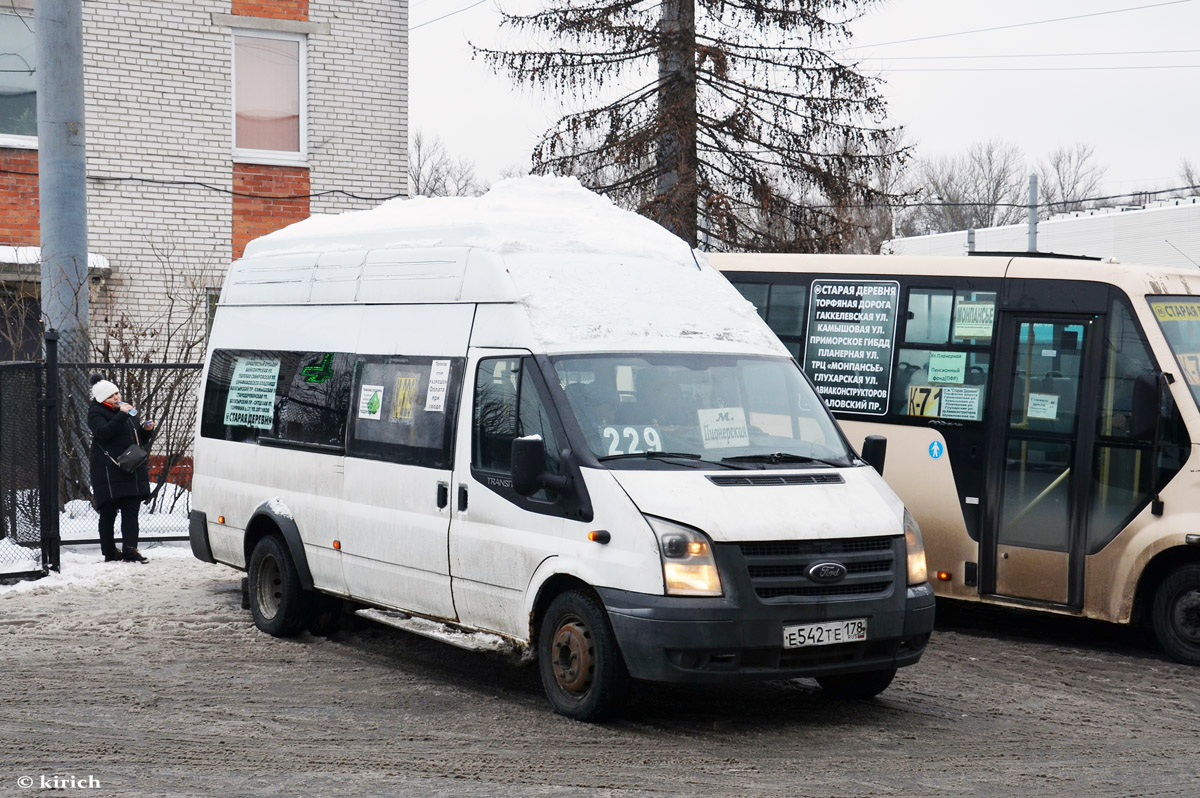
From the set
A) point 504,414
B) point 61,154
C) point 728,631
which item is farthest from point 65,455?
point 728,631

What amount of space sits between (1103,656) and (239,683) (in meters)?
5.50

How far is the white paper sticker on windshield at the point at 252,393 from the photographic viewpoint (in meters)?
9.62

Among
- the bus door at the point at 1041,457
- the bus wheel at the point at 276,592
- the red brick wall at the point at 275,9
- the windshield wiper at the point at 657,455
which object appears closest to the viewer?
the windshield wiper at the point at 657,455

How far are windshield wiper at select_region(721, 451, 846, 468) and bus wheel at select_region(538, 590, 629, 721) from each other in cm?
103

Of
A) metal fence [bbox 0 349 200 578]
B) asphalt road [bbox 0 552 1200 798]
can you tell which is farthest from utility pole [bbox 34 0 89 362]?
asphalt road [bbox 0 552 1200 798]

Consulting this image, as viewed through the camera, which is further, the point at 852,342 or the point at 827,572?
the point at 852,342

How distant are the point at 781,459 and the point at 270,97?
518 inches

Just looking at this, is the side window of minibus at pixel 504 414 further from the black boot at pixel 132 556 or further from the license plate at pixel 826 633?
the black boot at pixel 132 556

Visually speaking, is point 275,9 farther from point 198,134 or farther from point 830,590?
point 830,590

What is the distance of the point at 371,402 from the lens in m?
8.61

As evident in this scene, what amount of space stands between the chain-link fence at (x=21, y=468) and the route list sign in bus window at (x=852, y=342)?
638 centimetres

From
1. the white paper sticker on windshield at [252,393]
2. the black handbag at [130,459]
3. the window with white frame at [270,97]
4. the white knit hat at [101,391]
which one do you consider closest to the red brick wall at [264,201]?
the window with white frame at [270,97]

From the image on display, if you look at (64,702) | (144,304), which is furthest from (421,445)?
(144,304)

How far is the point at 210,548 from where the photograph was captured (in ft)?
33.4
